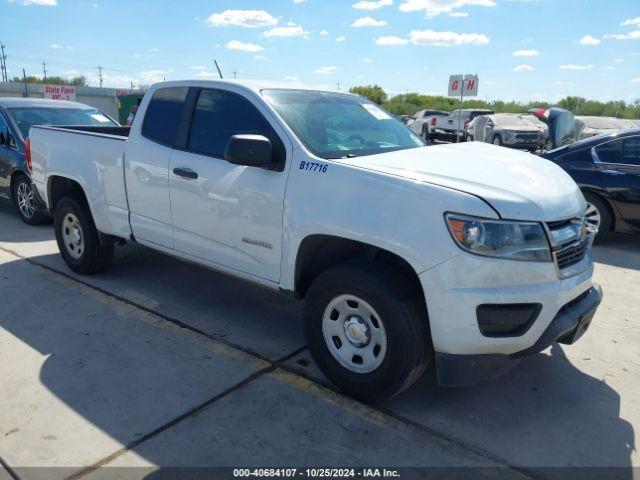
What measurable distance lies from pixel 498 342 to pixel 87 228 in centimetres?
401

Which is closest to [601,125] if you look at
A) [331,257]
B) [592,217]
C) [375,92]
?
[592,217]

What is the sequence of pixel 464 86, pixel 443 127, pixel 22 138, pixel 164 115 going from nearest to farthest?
pixel 164 115 < pixel 22 138 < pixel 464 86 < pixel 443 127

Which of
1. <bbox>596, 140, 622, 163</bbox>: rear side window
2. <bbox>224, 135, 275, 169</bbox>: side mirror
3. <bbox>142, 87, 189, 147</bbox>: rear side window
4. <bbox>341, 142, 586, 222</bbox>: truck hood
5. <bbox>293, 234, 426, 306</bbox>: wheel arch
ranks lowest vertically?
<bbox>293, 234, 426, 306</bbox>: wheel arch

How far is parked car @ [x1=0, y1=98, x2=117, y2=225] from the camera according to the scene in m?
7.67

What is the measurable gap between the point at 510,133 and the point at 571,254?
1940 cm

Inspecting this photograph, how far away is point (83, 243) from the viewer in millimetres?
5336

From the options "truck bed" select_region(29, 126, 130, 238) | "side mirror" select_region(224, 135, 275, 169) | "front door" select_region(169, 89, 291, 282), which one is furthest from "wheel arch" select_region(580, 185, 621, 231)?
"truck bed" select_region(29, 126, 130, 238)

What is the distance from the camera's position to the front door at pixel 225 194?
3578 millimetres

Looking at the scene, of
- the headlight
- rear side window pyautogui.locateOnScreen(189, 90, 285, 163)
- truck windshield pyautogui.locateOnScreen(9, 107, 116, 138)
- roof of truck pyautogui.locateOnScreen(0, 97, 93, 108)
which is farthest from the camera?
roof of truck pyautogui.locateOnScreen(0, 97, 93, 108)

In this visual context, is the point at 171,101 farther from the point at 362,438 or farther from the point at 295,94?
the point at 362,438

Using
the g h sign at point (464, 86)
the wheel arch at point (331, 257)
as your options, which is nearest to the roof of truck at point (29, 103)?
the wheel arch at point (331, 257)

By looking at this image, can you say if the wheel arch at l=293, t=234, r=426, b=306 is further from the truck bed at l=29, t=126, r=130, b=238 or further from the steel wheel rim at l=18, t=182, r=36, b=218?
the steel wheel rim at l=18, t=182, r=36, b=218

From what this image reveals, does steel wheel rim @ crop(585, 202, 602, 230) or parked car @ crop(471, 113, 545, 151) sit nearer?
steel wheel rim @ crop(585, 202, 602, 230)

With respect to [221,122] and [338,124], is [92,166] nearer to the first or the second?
[221,122]
